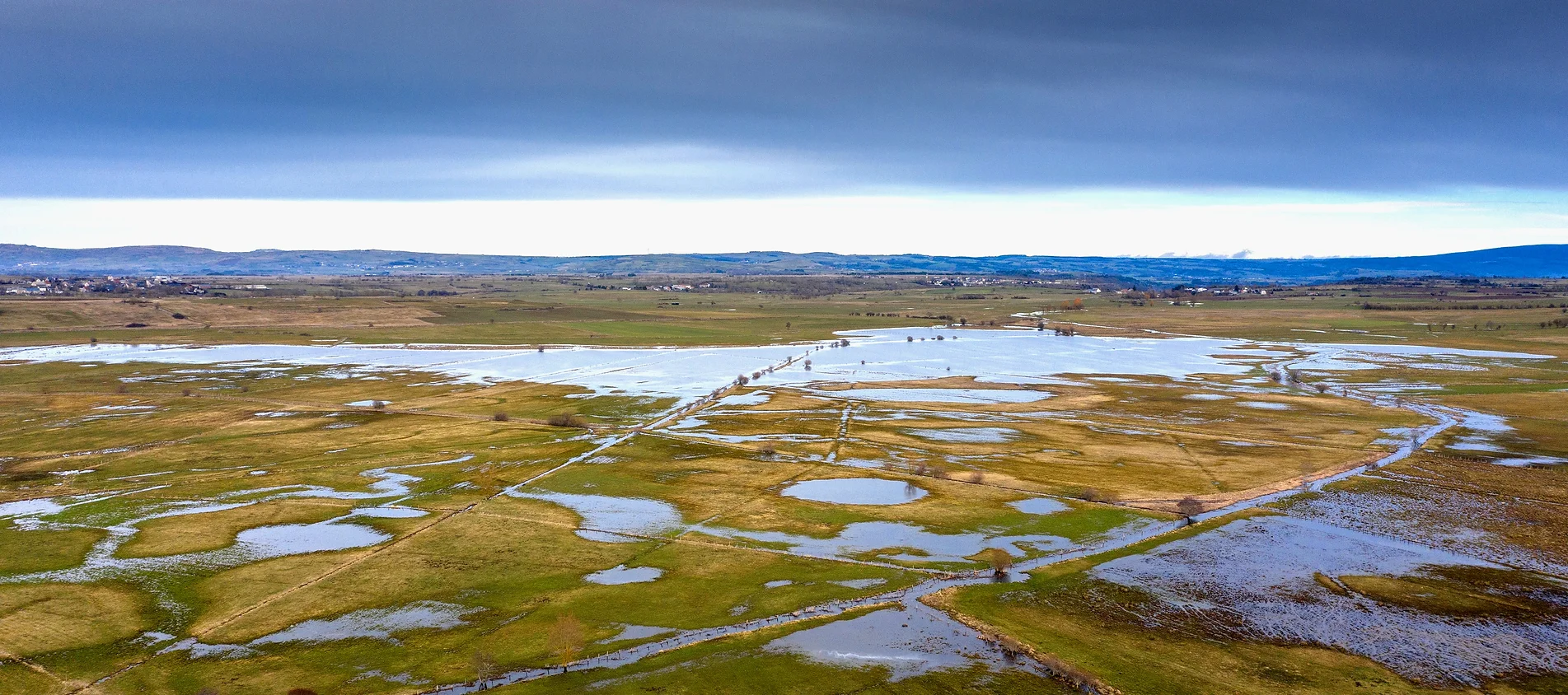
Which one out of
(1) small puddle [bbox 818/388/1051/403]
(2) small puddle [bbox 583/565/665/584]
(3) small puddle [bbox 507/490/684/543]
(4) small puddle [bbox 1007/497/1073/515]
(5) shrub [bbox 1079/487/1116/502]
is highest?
(5) shrub [bbox 1079/487/1116/502]

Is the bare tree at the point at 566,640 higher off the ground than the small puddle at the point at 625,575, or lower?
higher

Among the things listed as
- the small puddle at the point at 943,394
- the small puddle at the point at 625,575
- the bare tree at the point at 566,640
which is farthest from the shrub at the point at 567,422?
the bare tree at the point at 566,640

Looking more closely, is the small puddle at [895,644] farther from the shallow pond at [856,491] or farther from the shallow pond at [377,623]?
the shallow pond at [856,491]

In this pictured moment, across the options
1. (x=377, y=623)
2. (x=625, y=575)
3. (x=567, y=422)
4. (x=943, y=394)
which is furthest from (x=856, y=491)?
(x=943, y=394)

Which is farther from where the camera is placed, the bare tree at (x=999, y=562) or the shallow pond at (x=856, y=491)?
the shallow pond at (x=856, y=491)

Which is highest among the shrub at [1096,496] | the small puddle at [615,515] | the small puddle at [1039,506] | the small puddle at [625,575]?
the shrub at [1096,496]

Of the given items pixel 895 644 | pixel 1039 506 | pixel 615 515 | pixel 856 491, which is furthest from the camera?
pixel 856 491

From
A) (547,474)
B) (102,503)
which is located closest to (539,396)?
(547,474)

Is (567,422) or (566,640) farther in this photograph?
(567,422)

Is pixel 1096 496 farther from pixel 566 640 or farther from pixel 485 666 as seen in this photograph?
pixel 485 666

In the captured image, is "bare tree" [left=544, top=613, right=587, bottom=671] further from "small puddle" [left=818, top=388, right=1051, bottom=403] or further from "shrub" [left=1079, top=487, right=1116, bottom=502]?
"small puddle" [left=818, top=388, right=1051, bottom=403]

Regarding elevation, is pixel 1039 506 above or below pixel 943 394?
above

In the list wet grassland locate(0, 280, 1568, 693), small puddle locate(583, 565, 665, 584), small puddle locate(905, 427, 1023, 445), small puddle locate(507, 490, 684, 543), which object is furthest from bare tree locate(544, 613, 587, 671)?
small puddle locate(905, 427, 1023, 445)
